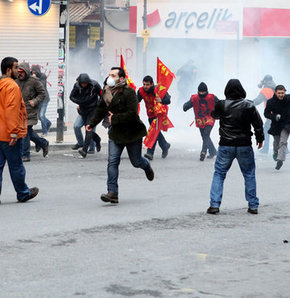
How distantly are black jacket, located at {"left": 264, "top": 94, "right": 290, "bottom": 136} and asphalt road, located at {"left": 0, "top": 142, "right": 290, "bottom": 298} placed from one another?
1680 millimetres

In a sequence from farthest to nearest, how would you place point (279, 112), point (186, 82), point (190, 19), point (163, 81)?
point (190, 19)
point (186, 82)
point (163, 81)
point (279, 112)

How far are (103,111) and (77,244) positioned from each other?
2886mm

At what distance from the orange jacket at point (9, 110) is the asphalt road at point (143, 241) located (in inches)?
32.7

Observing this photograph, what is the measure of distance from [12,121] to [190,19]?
24517 mm

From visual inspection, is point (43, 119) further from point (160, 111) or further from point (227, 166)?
point (227, 166)

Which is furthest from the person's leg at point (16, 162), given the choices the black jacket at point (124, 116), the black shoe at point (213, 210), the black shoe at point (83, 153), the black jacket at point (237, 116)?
the black shoe at point (83, 153)

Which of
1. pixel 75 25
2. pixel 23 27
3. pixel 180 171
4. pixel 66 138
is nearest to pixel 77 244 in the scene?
pixel 180 171

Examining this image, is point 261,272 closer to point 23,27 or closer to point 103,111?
point 103,111

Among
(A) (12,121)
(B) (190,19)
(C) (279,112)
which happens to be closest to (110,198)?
(A) (12,121)

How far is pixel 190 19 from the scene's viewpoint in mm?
33125

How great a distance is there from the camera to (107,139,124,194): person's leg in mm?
9859

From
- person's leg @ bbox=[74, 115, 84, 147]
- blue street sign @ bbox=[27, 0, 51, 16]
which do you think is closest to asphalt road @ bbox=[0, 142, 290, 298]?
person's leg @ bbox=[74, 115, 84, 147]

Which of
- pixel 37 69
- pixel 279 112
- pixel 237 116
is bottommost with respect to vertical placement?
pixel 279 112

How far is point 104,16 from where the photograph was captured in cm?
3188
